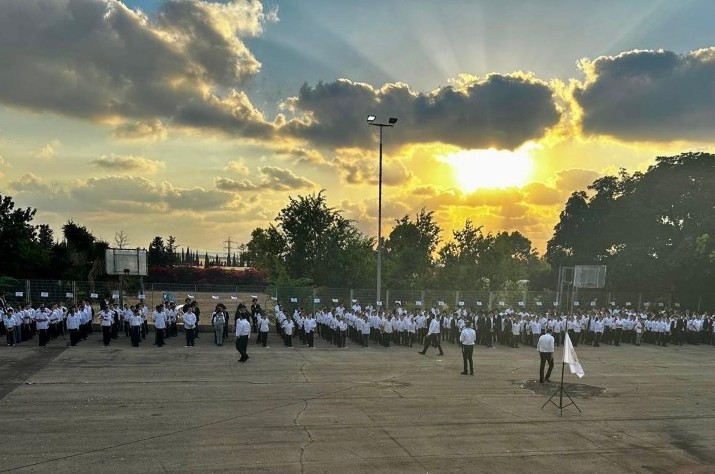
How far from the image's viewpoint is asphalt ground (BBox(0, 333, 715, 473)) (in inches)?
372

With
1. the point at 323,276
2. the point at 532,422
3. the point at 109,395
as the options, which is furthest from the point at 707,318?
the point at 109,395

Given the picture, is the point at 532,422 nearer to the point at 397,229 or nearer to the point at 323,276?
the point at 323,276

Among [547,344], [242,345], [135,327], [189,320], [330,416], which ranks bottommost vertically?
Result: [330,416]

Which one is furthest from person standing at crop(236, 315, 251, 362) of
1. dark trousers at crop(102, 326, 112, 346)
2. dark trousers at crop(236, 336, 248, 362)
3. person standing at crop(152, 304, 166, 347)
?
dark trousers at crop(102, 326, 112, 346)

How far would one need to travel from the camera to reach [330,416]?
1216cm

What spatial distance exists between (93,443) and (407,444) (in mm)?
5704

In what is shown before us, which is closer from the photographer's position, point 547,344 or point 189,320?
point 547,344

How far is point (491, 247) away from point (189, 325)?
92.1 feet

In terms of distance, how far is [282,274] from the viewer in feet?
117

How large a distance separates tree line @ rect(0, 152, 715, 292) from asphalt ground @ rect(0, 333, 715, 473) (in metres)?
17.5

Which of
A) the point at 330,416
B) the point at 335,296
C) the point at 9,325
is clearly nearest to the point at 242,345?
the point at 330,416

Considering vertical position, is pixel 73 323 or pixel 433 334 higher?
pixel 73 323

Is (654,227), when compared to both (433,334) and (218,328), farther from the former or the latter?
(218,328)

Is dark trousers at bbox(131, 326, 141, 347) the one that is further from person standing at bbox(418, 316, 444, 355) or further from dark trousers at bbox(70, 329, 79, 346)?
person standing at bbox(418, 316, 444, 355)
